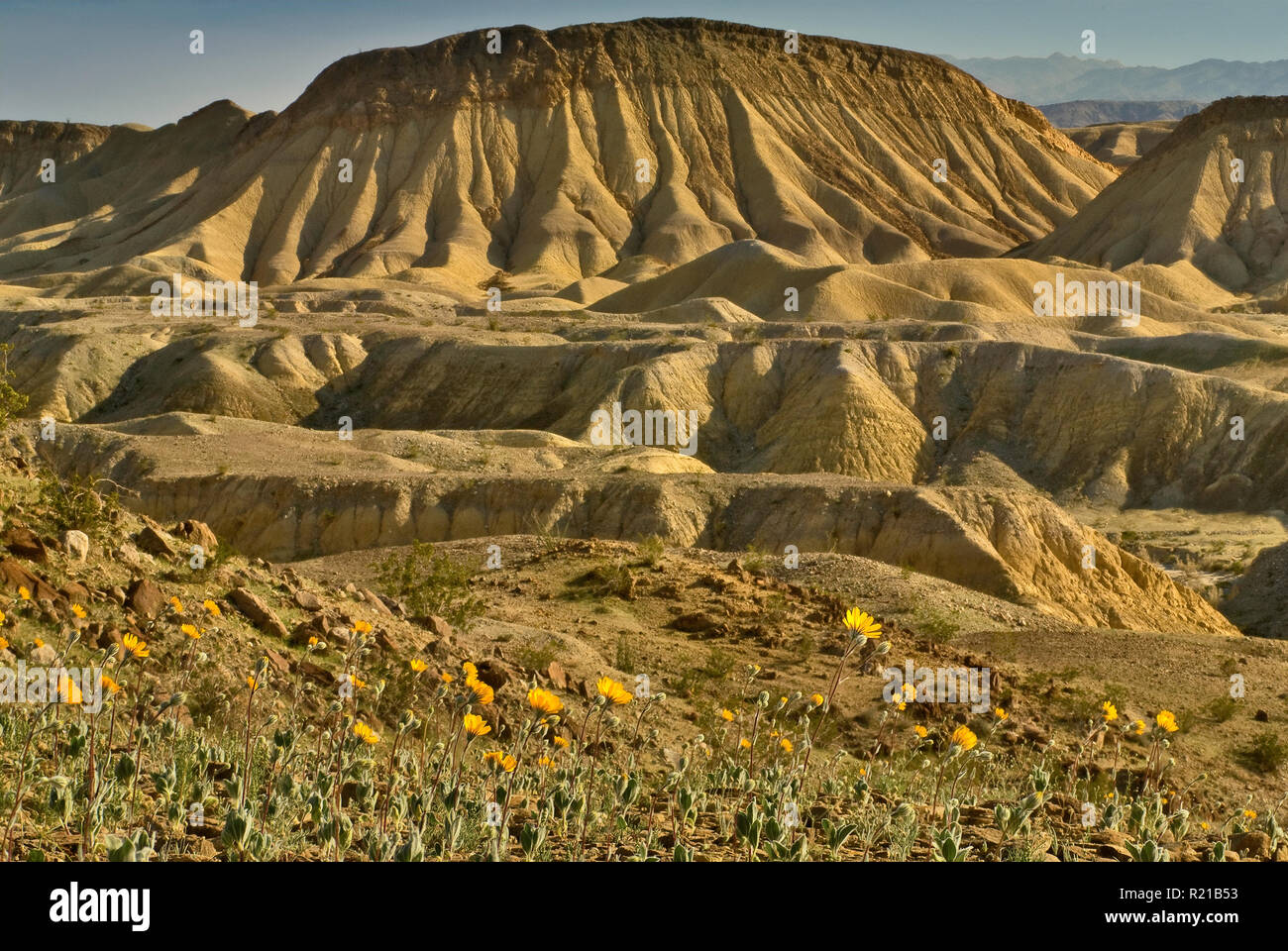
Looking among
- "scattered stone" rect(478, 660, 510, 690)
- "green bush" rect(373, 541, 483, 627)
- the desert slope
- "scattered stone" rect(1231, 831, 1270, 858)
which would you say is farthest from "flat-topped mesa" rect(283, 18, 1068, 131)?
"scattered stone" rect(1231, 831, 1270, 858)

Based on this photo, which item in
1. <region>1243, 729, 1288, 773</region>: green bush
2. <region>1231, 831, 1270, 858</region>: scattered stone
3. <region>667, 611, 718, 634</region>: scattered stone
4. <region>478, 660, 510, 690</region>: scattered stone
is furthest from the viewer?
<region>667, 611, 718, 634</region>: scattered stone

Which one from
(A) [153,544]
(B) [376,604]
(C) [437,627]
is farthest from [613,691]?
(B) [376,604]

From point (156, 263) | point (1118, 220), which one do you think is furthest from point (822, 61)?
point (156, 263)

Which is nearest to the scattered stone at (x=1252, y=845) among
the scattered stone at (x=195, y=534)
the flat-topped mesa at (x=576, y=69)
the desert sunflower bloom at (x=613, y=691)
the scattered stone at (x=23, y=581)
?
the desert sunflower bloom at (x=613, y=691)

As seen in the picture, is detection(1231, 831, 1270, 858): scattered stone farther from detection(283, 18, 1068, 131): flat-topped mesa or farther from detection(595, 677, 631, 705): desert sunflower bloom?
detection(283, 18, 1068, 131): flat-topped mesa

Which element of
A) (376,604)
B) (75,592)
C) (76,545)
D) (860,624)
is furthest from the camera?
(376,604)

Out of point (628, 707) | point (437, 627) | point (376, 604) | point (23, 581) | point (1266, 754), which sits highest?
point (23, 581)

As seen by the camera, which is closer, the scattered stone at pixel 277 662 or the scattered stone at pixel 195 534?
the scattered stone at pixel 277 662

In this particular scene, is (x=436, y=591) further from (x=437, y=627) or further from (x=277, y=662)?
(x=277, y=662)

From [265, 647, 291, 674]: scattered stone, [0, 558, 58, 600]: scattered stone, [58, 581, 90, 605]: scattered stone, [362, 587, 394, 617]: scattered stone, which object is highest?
[0, 558, 58, 600]: scattered stone

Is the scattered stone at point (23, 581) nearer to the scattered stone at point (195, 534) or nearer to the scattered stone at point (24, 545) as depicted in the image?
the scattered stone at point (24, 545)
